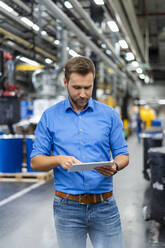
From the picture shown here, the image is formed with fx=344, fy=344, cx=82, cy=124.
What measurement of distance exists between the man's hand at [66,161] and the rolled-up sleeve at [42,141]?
0.16 metres

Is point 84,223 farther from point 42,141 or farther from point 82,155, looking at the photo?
point 42,141

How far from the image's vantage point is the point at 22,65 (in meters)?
14.9

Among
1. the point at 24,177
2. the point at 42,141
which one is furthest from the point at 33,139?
the point at 42,141

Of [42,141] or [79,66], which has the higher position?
[79,66]

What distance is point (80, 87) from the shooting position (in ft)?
6.17

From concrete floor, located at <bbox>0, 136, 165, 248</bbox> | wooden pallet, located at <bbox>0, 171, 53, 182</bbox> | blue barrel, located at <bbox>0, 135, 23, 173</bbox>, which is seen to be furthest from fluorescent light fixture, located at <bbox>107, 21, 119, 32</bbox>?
wooden pallet, located at <bbox>0, 171, 53, 182</bbox>

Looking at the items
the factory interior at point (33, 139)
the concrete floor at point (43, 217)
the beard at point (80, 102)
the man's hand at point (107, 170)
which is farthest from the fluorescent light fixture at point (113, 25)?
the man's hand at point (107, 170)

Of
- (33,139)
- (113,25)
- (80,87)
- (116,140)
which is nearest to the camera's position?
(80,87)

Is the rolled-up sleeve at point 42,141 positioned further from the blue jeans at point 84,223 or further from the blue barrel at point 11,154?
the blue barrel at point 11,154

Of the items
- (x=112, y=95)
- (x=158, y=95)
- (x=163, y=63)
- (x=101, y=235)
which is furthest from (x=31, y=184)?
(x=158, y=95)

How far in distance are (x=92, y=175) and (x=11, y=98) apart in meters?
8.76

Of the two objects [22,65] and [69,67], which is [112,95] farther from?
[69,67]

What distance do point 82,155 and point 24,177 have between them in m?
6.61

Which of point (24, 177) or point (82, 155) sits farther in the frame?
point (24, 177)
